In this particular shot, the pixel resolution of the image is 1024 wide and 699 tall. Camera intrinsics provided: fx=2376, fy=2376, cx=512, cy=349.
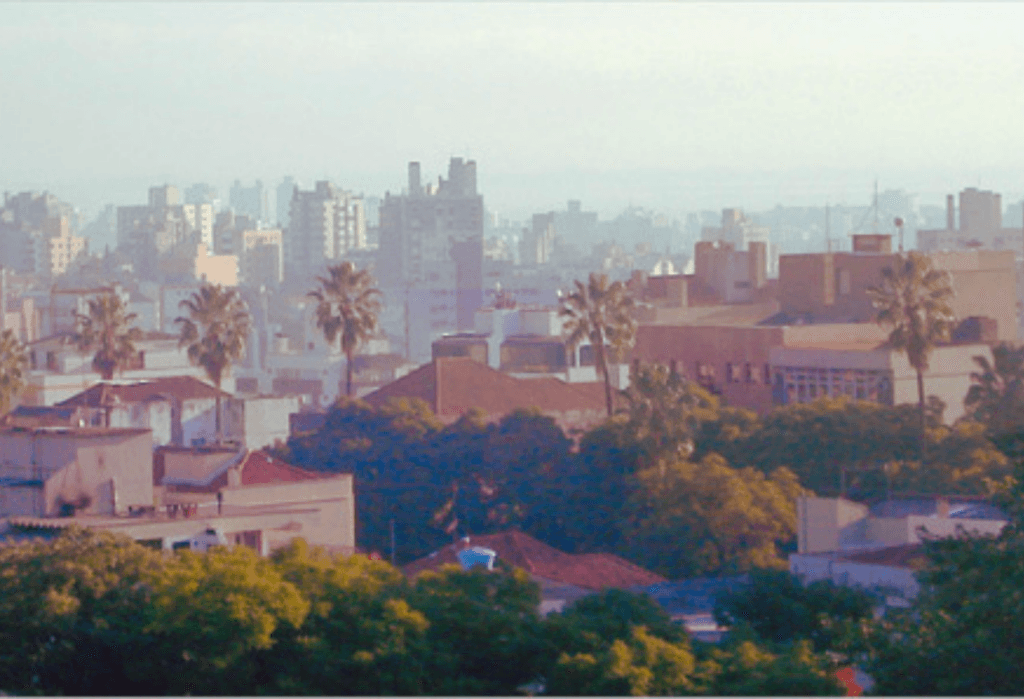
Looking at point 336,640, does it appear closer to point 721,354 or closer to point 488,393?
point 488,393

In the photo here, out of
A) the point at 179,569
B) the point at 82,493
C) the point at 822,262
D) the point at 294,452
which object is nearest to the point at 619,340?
the point at 294,452

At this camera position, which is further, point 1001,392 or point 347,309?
point 347,309

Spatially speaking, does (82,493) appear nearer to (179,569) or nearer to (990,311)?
(179,569)

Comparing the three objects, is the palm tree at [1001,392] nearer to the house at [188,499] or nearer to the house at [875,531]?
the house at [875,531]

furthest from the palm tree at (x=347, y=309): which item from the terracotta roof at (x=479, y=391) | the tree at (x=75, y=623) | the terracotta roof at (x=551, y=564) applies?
the tree at (x=75, y=623)

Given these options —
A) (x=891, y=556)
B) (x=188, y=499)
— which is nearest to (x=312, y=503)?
Result: (x=188, y=499)

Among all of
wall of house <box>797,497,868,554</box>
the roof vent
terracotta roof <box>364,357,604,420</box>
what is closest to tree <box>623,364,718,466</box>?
wall of house <box>797,497,868,554</box>

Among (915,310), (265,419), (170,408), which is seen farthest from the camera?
(265,419)
